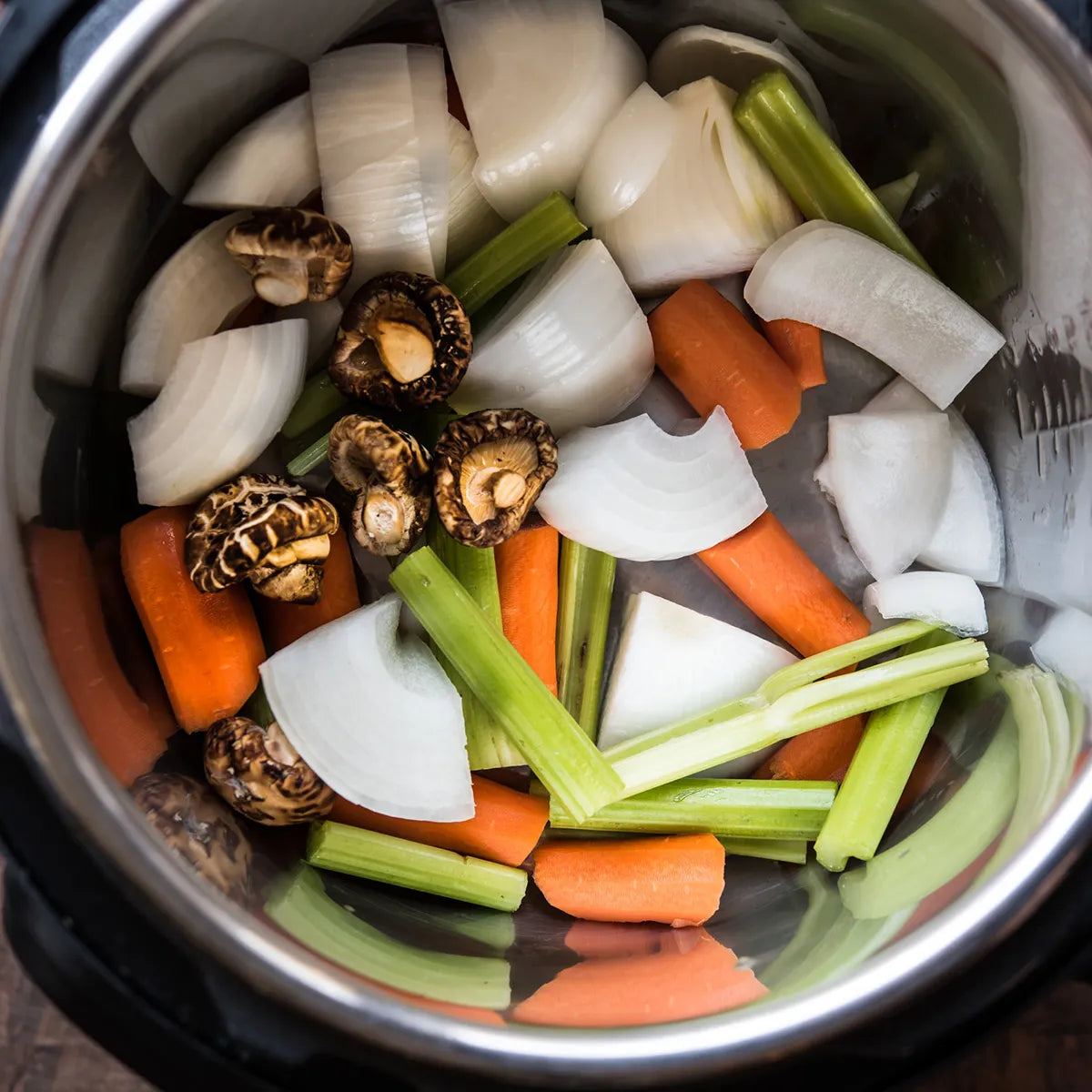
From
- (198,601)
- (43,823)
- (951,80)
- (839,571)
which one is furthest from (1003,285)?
(43,823)

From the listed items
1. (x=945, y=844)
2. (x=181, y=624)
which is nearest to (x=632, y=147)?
(x=181, y=624)

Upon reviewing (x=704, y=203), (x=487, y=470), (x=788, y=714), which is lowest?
(x=788, y=714)

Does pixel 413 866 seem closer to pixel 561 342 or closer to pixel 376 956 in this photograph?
pixel 376 956

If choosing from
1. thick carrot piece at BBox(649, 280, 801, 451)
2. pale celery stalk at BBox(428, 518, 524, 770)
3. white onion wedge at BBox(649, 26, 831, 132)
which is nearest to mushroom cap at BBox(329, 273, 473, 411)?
pale celery stalk at BBox(428, 518, 524, 770)

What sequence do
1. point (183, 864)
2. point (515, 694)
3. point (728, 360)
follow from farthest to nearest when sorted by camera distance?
point (728, 360) < point (515, 694) < point (183, 864)

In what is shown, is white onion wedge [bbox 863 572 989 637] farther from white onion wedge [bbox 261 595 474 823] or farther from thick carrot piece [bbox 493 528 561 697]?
white onion wedge [bbox 261 595 474 823]

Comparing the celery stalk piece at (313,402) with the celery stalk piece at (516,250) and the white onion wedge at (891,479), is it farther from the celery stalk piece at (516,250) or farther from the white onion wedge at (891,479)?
the white onion wedge at (891,479)
